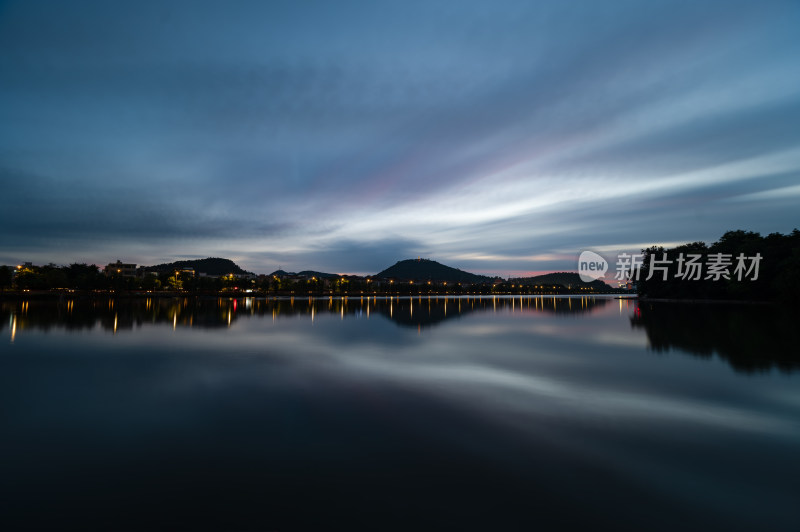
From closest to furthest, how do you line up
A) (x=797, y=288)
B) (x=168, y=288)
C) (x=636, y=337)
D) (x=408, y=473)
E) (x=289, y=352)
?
(x=408, y=473) < (x=289, y=352) < (x=636, y=337) < (x=797, y=288) < (x=168, y=288)

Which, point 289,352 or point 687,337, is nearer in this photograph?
point 289,352

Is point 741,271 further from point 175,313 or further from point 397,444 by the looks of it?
point 175,313

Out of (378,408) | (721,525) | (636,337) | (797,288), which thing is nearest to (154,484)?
(378,408)

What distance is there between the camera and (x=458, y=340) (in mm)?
22234

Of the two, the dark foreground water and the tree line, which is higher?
the tree line

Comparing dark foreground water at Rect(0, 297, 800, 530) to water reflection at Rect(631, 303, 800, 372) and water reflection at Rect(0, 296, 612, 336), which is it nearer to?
water reflection at Rect(631, 303, 800, 372)

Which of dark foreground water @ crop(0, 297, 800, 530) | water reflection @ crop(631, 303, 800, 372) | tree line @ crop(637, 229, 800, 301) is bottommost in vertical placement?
water reflection @ crop(631, 303, 800, 372)

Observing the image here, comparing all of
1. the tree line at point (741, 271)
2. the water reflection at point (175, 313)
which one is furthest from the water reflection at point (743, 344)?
the tree line at point (741, 271)

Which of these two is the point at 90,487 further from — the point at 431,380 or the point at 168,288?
the point at 168,288

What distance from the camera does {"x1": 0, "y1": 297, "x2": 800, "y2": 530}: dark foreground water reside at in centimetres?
513

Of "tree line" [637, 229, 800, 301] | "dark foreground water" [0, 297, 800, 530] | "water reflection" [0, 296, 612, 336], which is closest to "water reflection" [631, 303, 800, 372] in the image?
"dark foreground water" [0, 297, 800, 530]

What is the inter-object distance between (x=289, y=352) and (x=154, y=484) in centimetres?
1219

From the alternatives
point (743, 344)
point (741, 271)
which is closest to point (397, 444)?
point (743, 344)

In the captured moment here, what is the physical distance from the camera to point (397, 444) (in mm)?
7305
